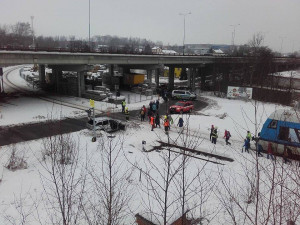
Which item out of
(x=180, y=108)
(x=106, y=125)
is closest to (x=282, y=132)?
(x=106, y=125)

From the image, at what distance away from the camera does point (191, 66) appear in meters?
54.5

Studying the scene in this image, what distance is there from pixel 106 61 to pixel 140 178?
91.8 ft

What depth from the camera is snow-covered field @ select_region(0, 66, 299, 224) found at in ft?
25.4

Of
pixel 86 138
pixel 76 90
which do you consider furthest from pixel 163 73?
pixel 86 138

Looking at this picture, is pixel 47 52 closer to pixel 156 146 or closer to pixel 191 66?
pixel 156 146

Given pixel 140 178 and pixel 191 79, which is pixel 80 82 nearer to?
pixel 140 178

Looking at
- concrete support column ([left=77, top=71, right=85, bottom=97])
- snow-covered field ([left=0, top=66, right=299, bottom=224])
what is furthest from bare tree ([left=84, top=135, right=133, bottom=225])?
concrete support column ([left=77, top=71, right=85, bottom=97])

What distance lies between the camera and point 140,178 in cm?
1260

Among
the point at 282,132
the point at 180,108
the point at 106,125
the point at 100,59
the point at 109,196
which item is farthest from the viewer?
the point at 100,59

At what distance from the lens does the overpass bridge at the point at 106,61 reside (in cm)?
2962

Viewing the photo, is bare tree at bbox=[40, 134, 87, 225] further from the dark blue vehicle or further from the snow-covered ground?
the dark blue vehicle

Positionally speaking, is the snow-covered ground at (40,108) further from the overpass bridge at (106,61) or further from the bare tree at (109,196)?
the bare tree at (109,196)

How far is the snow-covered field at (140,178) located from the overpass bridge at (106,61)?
5432mm

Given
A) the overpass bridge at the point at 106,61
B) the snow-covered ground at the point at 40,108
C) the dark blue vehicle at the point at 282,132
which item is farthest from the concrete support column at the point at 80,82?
the dark blue vehicle at the point at 282,132
